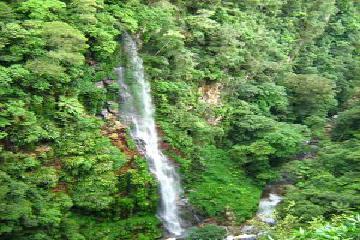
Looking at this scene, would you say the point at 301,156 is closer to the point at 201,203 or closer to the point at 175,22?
the point at 201,203

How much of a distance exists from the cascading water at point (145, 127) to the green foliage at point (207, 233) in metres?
1.24

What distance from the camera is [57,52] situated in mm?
14836

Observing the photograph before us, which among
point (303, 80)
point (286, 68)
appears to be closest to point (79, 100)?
point (303, 80)

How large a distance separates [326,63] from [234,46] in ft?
34.3

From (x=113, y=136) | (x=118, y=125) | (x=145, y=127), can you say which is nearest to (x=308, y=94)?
(x=145, y=127)

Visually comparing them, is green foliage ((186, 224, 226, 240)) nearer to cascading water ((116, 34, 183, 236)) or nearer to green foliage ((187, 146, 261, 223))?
cascading water ((116, 34, 183, 236))

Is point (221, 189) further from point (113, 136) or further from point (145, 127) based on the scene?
point (113, 136)

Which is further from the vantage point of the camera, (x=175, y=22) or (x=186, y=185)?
(x=175, y=22)

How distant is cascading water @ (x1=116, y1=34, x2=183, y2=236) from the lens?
16938mm

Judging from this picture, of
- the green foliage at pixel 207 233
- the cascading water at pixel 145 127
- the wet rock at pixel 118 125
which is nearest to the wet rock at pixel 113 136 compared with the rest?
the wet rock at pixel 118 125

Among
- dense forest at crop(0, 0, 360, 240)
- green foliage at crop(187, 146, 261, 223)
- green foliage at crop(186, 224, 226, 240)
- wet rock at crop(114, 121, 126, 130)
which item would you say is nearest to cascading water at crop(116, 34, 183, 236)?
dense forest at crop(0, 0, 360, 240)

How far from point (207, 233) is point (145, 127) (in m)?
5.08

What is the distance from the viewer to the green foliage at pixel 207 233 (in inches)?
599

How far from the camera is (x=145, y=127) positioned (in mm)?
18047
